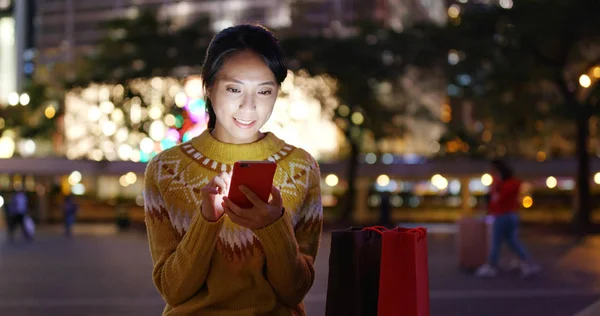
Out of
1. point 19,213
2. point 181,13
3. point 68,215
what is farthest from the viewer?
point 181,13

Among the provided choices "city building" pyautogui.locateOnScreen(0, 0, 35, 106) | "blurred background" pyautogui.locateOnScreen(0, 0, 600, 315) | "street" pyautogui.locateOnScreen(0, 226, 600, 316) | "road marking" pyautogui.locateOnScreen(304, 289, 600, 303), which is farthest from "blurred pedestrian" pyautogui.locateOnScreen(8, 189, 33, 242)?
"city building" pyautogui.locateOnScreen(0, 0, 35, 106)

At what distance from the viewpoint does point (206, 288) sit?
2.87 m

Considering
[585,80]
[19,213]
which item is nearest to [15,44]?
[19,213]

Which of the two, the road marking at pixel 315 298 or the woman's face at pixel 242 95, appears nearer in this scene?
the woman's face at pixel 242 95

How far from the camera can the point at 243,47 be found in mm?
2910

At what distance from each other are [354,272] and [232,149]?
61 cm

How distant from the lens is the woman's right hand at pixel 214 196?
8.50 ft

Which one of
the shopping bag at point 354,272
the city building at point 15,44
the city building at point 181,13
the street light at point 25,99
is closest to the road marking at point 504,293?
the shopping bag at point 354,272

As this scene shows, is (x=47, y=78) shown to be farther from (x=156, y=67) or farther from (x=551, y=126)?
(x=551, y=126)

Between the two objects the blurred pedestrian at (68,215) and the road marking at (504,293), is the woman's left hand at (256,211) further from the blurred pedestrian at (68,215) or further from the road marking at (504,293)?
the blurred pedestrian at (68,215)

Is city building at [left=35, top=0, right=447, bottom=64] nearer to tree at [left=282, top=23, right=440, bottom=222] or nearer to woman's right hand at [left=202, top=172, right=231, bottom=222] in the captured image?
tree at [left=282, top=23, right=440, bottom=222]

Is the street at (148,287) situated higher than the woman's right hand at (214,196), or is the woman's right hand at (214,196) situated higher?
the woman's right hand at (214,196)

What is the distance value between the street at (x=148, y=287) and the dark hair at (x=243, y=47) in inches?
297

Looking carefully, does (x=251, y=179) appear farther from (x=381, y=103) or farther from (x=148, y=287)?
(x=381, y=103)
